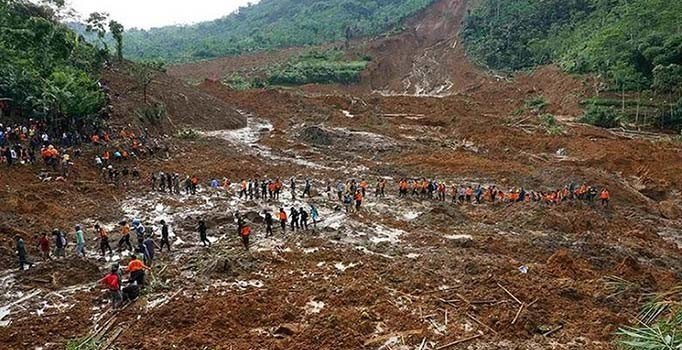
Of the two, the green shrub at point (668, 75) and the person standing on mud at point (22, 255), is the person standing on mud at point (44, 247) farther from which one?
the green shrub at point (668, 75)

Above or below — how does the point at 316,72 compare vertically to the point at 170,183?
above

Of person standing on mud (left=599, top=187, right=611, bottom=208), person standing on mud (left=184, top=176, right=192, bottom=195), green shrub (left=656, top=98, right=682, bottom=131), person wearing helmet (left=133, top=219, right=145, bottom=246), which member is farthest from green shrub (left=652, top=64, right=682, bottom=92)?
person wearing helmet (left=133, top=219, right=145, bottom=246)

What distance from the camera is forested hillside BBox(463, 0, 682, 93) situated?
4331 centimetres

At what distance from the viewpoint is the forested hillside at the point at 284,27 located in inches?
3789

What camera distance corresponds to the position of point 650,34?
45.2 meters

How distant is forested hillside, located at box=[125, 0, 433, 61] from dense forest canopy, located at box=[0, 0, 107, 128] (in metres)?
61.8

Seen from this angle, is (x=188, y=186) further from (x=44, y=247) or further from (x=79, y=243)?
(x=44, y=247)

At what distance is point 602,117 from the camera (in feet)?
134

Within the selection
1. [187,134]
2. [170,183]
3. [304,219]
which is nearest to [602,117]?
[187,134]

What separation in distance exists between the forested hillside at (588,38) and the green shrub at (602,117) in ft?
12.3

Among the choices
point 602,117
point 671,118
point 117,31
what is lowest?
Answer: point 671,118

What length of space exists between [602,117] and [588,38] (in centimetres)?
2181

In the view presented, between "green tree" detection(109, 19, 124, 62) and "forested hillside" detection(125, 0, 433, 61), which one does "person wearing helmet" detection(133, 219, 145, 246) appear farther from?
"forested hillside" detection(125, 0, 433, 61)

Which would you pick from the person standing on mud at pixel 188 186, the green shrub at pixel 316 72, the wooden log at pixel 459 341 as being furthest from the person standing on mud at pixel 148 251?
the green shrub at pixel 316 72
